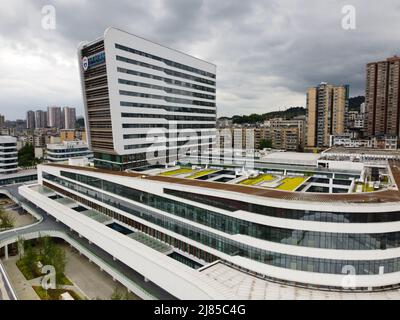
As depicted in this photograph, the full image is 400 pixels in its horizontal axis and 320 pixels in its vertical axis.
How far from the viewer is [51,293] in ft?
89.1

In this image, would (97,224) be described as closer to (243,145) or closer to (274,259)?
(274,259)

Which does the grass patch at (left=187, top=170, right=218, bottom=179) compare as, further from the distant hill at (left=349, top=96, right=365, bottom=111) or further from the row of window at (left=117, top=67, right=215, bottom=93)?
the distant hill at (left=349, top=96, right=365, bottom=111)

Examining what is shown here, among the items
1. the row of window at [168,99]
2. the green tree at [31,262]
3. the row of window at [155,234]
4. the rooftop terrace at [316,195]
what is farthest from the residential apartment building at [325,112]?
the green tree at [31,262]

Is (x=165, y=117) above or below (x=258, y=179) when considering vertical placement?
above

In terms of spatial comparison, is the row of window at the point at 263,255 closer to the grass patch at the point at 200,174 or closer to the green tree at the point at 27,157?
the grass patch at the point at 200,174

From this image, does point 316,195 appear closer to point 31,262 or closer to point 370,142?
point 31,262

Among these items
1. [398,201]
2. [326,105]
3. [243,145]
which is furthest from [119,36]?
[326,105]

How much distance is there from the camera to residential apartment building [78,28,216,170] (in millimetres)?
36594

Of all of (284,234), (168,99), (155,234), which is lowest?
(155,234)

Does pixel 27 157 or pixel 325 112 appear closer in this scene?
pixel 27 157

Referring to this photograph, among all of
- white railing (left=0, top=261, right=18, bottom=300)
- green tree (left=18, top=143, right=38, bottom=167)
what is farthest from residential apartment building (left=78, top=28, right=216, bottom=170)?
green tree (left=18, top=143, right=38, bottom=167)

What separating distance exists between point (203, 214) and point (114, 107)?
62.1 feet

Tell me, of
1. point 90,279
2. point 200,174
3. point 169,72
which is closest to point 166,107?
point 169,72

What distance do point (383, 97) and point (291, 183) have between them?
9766 cm
